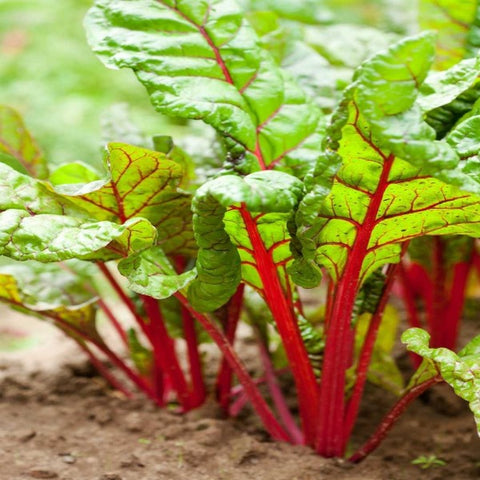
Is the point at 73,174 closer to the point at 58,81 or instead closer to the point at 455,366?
the point at 455,366

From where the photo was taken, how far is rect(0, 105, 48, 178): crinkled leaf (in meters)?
1.56

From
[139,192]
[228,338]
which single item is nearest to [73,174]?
[139,192]

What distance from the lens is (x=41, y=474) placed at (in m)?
1.26

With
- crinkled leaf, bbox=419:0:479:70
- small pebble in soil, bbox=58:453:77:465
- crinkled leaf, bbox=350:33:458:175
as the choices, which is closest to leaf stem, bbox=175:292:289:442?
small pebble in soil, bbox=58:453:77:465

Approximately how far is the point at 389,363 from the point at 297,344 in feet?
1.15

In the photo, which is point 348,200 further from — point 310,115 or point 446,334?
point 446,334

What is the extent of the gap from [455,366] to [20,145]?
3.37 ft

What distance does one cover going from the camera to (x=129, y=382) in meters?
1.82

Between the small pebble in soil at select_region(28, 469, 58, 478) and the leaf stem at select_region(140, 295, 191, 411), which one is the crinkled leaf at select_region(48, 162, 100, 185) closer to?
the leaf stem at select_region(140, 295, 191, 411)

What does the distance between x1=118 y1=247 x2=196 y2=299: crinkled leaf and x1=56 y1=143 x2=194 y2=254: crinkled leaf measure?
123 millimetres

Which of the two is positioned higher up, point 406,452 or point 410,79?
point 410,79

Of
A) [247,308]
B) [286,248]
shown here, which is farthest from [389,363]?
[286,248]

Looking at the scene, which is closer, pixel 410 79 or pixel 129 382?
pixel 410 79

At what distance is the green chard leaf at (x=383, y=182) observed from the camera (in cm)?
92
